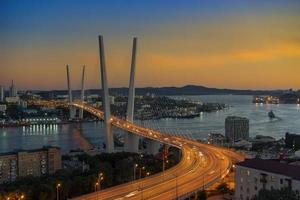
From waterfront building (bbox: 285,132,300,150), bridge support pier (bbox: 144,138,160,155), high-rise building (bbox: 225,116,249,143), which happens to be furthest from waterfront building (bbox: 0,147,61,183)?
high-rise building (bbox: 225,116,249,143)

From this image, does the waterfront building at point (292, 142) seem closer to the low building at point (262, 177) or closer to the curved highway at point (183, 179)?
the curved highway at point (183, 179)

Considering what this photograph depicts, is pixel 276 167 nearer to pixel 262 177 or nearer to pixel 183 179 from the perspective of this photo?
pixel 262 177

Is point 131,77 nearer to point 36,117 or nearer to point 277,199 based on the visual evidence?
point 277,199

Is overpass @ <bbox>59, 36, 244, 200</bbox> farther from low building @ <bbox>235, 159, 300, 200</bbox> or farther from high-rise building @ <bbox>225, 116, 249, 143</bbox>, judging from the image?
high-rise building @ <bbox>225, 116, 249, 143</bbox>

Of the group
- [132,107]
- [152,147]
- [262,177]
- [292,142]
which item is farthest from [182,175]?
[292,142]

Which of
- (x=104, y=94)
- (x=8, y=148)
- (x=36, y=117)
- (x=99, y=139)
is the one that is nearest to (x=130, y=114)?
(x=104, y=94)

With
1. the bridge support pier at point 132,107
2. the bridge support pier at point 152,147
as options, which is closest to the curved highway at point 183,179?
the bridge support pier at point 152,147

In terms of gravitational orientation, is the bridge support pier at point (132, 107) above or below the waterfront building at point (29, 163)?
above
